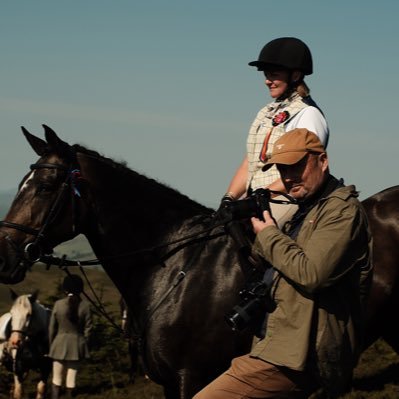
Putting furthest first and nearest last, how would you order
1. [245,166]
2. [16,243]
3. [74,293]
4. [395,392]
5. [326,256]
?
[74,293], [395,392], [245,166], [16,243], [326,256]

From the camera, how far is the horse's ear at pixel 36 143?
6.55 meters

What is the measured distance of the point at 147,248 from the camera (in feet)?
Result: 21.6

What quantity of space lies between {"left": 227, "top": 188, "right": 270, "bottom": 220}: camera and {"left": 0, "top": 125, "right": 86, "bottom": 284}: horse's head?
2056 millimetres

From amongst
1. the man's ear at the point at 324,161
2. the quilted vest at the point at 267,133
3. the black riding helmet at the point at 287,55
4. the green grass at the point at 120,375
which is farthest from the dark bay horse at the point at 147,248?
the green grass at the point at 120,375

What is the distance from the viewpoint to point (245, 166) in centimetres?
722

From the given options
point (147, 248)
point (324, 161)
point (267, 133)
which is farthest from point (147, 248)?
point (324, 161)

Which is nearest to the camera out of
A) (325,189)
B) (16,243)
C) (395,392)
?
(325,189)

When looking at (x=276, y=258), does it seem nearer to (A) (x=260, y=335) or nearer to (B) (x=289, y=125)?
(A) (x=260, y=335)

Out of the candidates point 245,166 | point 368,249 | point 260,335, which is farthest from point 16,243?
point 368,249

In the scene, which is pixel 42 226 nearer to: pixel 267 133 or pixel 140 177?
pixel 140 177

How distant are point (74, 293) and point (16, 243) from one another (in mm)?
9123

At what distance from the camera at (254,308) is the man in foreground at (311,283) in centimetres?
6

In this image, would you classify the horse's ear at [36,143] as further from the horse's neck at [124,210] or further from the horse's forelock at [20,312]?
the horse's forelock at [20,312]

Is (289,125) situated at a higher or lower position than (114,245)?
higher
